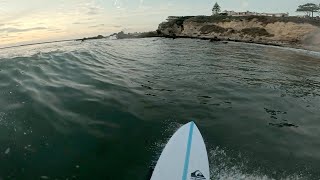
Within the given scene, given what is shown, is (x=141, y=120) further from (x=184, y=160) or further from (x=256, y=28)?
(x=256, y=28)

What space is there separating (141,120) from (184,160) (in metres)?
5.60

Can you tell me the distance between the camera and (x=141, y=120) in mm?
17406

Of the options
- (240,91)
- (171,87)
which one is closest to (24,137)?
(171,87)

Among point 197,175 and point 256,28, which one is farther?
point 256,28


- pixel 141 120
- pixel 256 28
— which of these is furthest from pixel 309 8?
pixel 141 120

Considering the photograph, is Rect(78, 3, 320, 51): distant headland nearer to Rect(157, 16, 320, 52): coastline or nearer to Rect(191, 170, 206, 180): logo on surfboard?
Rect(157, 16, 320, 52): coastline

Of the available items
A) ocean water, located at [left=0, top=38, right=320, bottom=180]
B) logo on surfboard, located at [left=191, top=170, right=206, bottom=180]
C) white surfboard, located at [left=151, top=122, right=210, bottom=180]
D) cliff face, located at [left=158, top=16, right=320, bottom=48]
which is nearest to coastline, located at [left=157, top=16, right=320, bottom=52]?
cliff face, located at [left=158, top=16, right=320, bottom=48]

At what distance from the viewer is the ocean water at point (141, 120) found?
42.9ft

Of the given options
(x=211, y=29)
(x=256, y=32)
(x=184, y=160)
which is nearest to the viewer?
(x=184, y=160)

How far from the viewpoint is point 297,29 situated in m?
65.6

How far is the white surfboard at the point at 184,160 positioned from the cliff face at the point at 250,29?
52103 millimetres

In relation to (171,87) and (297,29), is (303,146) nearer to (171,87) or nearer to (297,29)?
(171,87)

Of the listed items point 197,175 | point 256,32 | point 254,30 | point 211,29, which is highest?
point 211,29

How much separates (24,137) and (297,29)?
207ft
